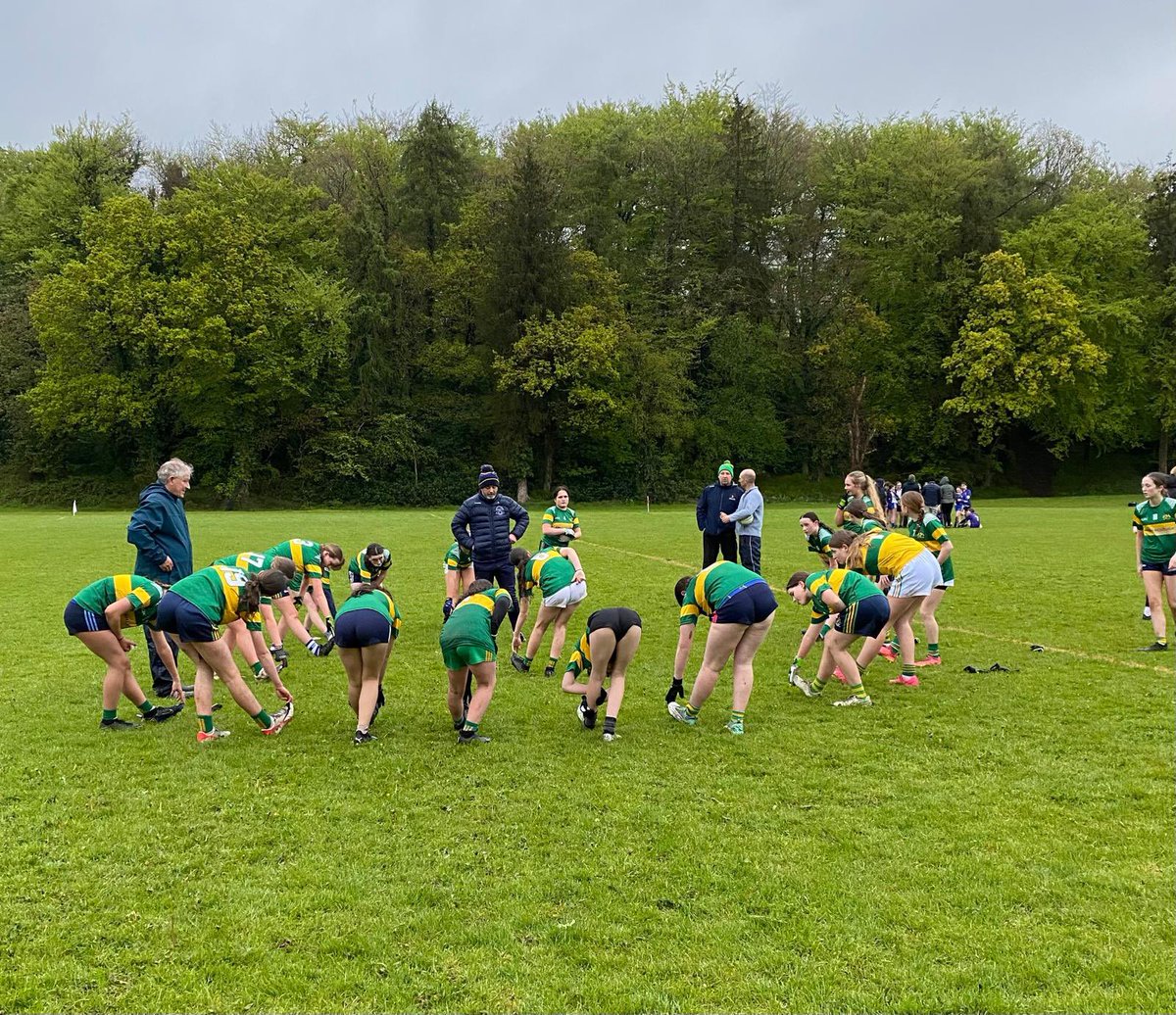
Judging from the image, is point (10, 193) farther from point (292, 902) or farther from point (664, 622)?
point (292, 902)

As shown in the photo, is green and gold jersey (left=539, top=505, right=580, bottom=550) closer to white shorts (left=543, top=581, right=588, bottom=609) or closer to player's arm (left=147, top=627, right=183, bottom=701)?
white shorts (left=543, top=581, right=588, bottom=609)

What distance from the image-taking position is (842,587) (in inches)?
310

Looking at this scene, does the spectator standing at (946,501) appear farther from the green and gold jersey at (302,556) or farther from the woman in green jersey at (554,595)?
the green and gold jersey at (302,556)

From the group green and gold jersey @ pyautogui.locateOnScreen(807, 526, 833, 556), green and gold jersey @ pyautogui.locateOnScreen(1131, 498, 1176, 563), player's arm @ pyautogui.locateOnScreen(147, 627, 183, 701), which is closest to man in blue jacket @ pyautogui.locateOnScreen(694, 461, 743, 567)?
green and gold jersey @ pyautogui.locateOnScreen(807, 526, 833, 556)

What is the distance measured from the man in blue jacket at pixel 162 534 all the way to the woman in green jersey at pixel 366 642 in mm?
2474

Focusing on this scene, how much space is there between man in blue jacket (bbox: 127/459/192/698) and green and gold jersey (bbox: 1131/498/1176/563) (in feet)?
34.8

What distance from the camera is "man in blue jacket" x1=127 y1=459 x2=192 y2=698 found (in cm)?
816

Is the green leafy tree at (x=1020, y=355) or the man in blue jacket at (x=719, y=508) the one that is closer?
the man in blue jacket at (x=719, y=508)

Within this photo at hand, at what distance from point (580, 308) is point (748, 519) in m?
33.1

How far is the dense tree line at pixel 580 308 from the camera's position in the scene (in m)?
42.8

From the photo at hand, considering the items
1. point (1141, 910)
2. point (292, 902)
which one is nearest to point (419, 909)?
point (292, 902)

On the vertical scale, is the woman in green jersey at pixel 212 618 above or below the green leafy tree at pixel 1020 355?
below

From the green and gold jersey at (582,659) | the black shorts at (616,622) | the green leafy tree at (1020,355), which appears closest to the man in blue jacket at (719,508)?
the green and gold jersey at (582,659)

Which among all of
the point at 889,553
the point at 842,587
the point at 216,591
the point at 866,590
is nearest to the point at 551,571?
the point at 842,587
